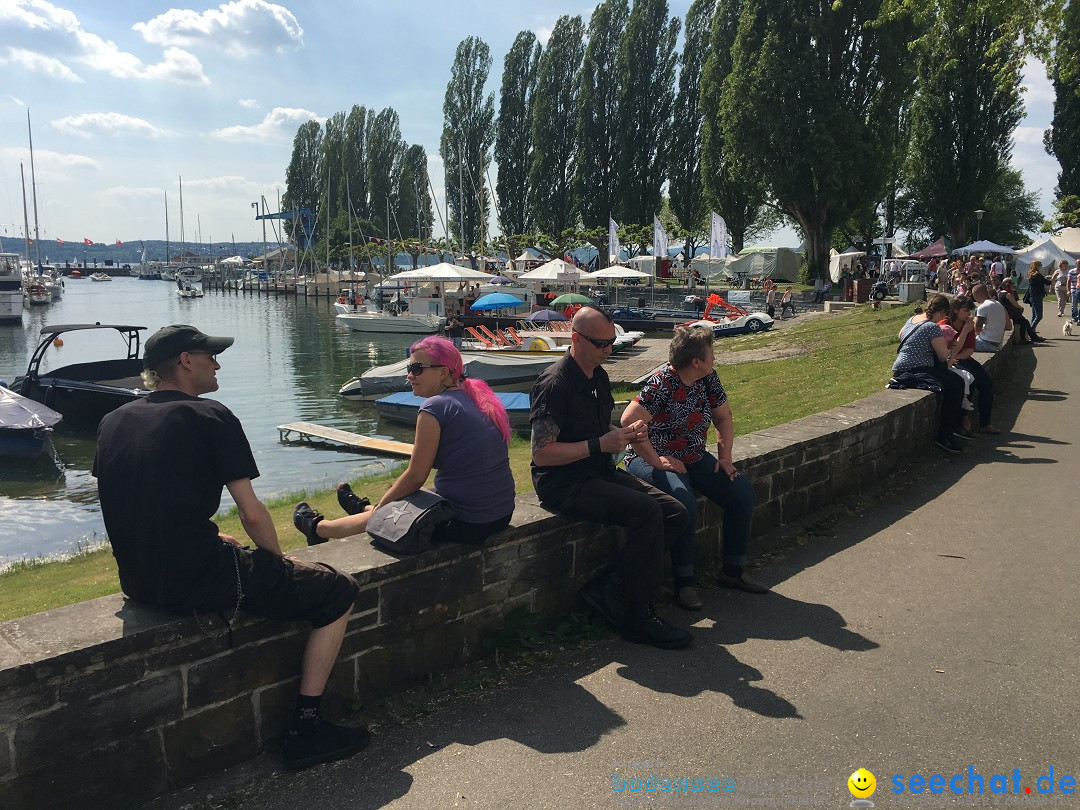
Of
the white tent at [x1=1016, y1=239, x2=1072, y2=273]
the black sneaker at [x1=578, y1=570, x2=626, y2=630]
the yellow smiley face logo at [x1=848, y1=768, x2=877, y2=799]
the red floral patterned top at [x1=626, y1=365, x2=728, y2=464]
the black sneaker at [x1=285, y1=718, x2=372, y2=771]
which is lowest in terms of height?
the yellow smiley face logo at [x1=848, y1=768, x2=877, y2=799]

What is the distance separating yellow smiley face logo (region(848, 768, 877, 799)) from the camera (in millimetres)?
3043

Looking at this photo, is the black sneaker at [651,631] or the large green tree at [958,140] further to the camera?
the large green tree at [958,140]

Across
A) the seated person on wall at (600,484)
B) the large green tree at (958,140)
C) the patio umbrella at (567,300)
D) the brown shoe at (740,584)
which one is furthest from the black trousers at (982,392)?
the large green tree at (958,140)

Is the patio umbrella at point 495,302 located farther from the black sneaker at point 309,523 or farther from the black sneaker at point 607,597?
the black sneaker at point 607,597

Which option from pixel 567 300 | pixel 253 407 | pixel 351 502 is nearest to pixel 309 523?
pixel 351 502

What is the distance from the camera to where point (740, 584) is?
16.6 ft

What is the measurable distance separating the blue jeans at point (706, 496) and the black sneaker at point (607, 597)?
0.45 m

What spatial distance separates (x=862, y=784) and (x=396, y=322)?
45.7 meters

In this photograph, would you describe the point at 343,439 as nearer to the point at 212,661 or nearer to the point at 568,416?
the point at 568,416

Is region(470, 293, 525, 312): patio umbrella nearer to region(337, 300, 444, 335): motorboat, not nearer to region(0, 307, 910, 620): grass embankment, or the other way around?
region(337, 300, 444, 335): motorboat

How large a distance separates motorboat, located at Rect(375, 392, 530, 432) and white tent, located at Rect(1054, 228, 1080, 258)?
1209 inches

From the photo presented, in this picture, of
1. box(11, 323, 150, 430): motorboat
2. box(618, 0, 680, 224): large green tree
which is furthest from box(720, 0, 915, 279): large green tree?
box(11, 323, 150, 430): motorboat

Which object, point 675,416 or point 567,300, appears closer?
point 675,416

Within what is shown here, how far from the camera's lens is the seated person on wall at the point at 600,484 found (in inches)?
173
